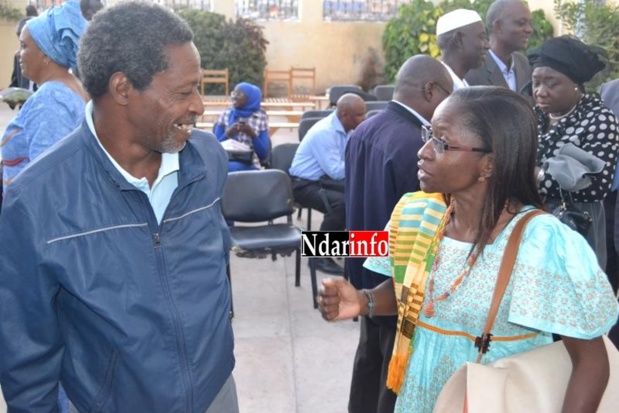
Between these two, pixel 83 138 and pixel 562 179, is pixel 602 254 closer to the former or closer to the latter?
pixel 562 179

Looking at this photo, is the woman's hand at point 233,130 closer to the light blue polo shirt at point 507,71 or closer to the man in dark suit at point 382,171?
the light blue polo shirt at point 507,71

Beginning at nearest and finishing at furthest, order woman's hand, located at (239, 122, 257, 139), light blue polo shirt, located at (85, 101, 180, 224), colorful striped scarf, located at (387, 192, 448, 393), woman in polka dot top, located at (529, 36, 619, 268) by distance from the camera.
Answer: light blue polo shirt, located at (85, 101, 180, 224) → colorful striped scarf, located at (387, 192, 448, 393) → woman in polka dot top, located at (529, 36, 619, 268) → woman's hand, located at (239, 122, 257, 139)

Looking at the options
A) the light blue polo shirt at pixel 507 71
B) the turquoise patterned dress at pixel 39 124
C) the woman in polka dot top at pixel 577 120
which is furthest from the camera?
the light blue polo shirt at pixel 507 71

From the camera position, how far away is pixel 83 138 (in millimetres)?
1850

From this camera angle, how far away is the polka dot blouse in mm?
3270

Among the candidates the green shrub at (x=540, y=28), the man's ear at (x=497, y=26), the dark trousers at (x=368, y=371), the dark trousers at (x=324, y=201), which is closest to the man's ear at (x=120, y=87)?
the dark trousers at (x=368, y=371)

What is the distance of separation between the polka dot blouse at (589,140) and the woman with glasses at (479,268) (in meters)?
1.31

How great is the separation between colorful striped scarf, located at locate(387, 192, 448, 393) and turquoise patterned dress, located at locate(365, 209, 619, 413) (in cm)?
3

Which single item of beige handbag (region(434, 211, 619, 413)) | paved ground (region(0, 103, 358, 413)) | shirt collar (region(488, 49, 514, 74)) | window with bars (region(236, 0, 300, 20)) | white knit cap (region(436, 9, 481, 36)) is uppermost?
window with bars (region(236, 0, 300, 20))

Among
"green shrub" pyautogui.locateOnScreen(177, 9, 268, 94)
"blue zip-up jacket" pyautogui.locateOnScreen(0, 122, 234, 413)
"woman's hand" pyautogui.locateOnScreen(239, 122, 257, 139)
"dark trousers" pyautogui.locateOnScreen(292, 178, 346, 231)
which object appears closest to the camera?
"blue zip-up jacket" pyautogui.locateOnScreen(0, 122, 234, 413)

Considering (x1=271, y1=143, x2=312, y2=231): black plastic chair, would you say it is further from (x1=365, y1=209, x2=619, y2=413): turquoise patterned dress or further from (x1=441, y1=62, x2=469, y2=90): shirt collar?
(x1=365, y1=209, x2=619, y2=413): turquoise patterned dress

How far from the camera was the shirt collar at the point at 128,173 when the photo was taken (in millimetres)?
1824

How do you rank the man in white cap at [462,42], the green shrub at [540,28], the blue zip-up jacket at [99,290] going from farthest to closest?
1. the green shrub at [540,28]
2. the man in white cap at [462,42]
3. the blue zip-up jacket at [99,290]

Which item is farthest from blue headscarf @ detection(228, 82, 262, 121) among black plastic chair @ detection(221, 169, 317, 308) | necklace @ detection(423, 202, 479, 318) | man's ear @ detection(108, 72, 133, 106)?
man's ear @ detection(108, 72, 133, 106)
